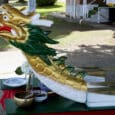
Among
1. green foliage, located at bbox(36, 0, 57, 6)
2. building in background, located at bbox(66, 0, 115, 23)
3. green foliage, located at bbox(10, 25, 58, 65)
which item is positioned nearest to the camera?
green foliage, located at bbox(10, 25, 58, 65)

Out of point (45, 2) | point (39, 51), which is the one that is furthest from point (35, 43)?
point (45, 2)

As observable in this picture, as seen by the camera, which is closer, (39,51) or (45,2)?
(39,51)

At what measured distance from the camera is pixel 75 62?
11.5m

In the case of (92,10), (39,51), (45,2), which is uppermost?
(39,51)

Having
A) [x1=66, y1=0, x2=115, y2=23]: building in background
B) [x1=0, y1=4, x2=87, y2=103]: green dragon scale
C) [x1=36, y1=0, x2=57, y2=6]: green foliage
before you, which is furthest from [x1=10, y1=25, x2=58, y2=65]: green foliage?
[x1=36, y1=0, x2=57, y2=6]: green foliage

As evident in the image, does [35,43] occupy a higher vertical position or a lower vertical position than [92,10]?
higher

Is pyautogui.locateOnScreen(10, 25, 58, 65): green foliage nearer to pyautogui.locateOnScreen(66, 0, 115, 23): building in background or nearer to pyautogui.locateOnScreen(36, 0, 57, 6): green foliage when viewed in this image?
pyautogui.locateOnScreen(66, 0, 115, 23): building in background

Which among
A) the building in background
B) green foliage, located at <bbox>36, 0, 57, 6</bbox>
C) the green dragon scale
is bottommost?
green foliage, located at <bbox>36, 0, 57, 6</bbox>

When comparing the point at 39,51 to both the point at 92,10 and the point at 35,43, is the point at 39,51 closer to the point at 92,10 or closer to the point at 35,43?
the point at 35,43

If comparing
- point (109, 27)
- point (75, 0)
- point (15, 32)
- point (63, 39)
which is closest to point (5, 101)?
point (15, 32)

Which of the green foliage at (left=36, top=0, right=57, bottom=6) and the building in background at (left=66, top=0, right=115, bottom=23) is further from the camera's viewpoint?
the green foliage at (left=36, top=0, right=57, bottom=6)

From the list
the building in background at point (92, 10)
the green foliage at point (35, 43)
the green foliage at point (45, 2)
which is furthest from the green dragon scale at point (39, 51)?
the green foliage at point (45, 2)

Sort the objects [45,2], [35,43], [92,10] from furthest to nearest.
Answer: [45,2], [92,10], [35,43]

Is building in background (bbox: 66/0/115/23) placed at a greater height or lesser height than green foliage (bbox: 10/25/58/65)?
lesser
